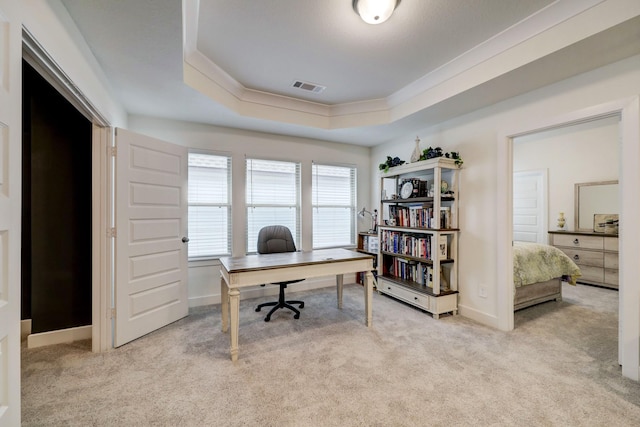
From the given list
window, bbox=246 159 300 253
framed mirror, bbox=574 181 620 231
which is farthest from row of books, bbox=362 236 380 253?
framed mirror, bbox=574 181 620 231

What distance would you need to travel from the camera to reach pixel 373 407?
5.60 ft

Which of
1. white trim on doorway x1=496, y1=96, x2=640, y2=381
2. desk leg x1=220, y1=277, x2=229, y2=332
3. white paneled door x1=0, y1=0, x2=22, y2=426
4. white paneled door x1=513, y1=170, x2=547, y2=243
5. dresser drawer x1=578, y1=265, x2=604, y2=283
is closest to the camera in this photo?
white paneled door x1=0, y1=0, x2=22, y2=426

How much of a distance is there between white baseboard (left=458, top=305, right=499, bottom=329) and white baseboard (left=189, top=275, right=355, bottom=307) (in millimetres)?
1853

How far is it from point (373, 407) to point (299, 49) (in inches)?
113

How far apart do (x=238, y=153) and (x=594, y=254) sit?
Result: 19.6ft

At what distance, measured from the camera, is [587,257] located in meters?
4.52

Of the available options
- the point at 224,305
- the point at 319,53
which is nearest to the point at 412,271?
the point at 224,305

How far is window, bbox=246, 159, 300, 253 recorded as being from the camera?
394 centimetres

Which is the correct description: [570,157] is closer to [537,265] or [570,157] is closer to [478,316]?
[537,265]

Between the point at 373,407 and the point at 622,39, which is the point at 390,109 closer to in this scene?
the point at 622,39

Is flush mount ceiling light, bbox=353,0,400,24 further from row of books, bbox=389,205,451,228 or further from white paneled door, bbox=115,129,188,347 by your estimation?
white paneled door, bbox=115,129,188,347

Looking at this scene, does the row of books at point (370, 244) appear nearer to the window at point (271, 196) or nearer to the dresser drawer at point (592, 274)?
the window at point (271, 196)

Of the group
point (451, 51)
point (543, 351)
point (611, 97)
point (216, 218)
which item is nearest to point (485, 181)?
point (611, 97)

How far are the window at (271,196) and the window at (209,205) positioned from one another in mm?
317
